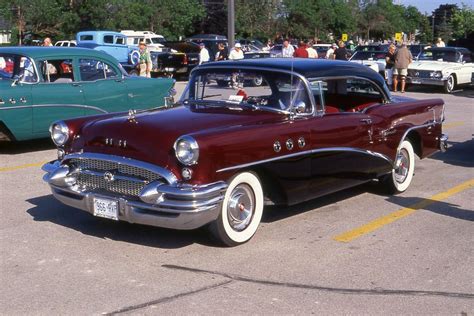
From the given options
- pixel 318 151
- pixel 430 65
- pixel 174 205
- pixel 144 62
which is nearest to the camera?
pixel 174 205

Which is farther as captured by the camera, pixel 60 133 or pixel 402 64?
pixel 402 64

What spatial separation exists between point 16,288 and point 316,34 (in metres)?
65.1

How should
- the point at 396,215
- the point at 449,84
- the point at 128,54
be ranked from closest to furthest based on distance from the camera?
the point at 396,215 < the point at 449,84 < the point at 128,54

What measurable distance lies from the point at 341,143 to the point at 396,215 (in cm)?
102

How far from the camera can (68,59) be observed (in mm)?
10906

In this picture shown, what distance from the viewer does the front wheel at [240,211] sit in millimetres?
5782

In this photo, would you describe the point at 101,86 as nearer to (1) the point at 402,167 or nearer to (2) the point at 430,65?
(1) the point at 402,167

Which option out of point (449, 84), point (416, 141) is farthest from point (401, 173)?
point (449, 84)

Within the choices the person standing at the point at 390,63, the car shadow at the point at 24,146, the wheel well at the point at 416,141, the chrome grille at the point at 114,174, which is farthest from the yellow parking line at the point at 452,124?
the chrome grille at the point at 114,174

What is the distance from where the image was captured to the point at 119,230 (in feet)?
21.1

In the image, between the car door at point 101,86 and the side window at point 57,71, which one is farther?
the car door at point 101,86

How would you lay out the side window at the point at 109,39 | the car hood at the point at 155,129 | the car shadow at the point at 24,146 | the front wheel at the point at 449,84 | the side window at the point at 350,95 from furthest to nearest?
the side window at the point at 109,39
the front wheel at the point at 449,84
the car shadow at the point at 24,146
the side window at the point at 350,95
the car hood at the point at 155,129

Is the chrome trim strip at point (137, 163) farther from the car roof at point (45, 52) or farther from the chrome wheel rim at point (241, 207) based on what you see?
the car roof at point (45, 52)

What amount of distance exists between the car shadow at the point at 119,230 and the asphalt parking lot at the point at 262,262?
15 millimetres
